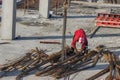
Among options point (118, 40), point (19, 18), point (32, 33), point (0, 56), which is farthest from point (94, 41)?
point (19, 18)

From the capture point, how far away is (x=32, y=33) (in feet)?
60.4

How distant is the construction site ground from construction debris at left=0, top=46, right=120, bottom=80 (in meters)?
0.23

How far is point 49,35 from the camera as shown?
18125 mm

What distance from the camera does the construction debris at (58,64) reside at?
476 inches

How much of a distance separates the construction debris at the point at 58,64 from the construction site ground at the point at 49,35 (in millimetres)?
231

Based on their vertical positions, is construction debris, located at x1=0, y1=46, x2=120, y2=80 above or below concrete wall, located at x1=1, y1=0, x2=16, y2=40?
below

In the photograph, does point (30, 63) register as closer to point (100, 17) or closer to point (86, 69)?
point (86, 69)

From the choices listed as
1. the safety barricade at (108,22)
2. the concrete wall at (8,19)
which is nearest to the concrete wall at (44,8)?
the safety barricade at (108,22)

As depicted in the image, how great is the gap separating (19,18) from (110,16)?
17.5 feet

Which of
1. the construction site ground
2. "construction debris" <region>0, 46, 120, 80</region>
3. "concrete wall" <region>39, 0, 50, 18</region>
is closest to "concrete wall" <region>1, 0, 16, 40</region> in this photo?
the construction site ground

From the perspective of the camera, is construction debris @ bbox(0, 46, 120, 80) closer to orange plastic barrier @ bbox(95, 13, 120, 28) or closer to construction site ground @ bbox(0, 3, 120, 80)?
construction site ground @ bbox(0, 3, 120, 80)

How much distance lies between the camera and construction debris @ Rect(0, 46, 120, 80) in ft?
39.6

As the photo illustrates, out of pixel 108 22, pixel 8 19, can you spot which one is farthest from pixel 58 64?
pixel 108 22

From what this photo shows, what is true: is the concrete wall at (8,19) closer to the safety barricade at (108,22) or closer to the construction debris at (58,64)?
the construction debris at (58,64)
